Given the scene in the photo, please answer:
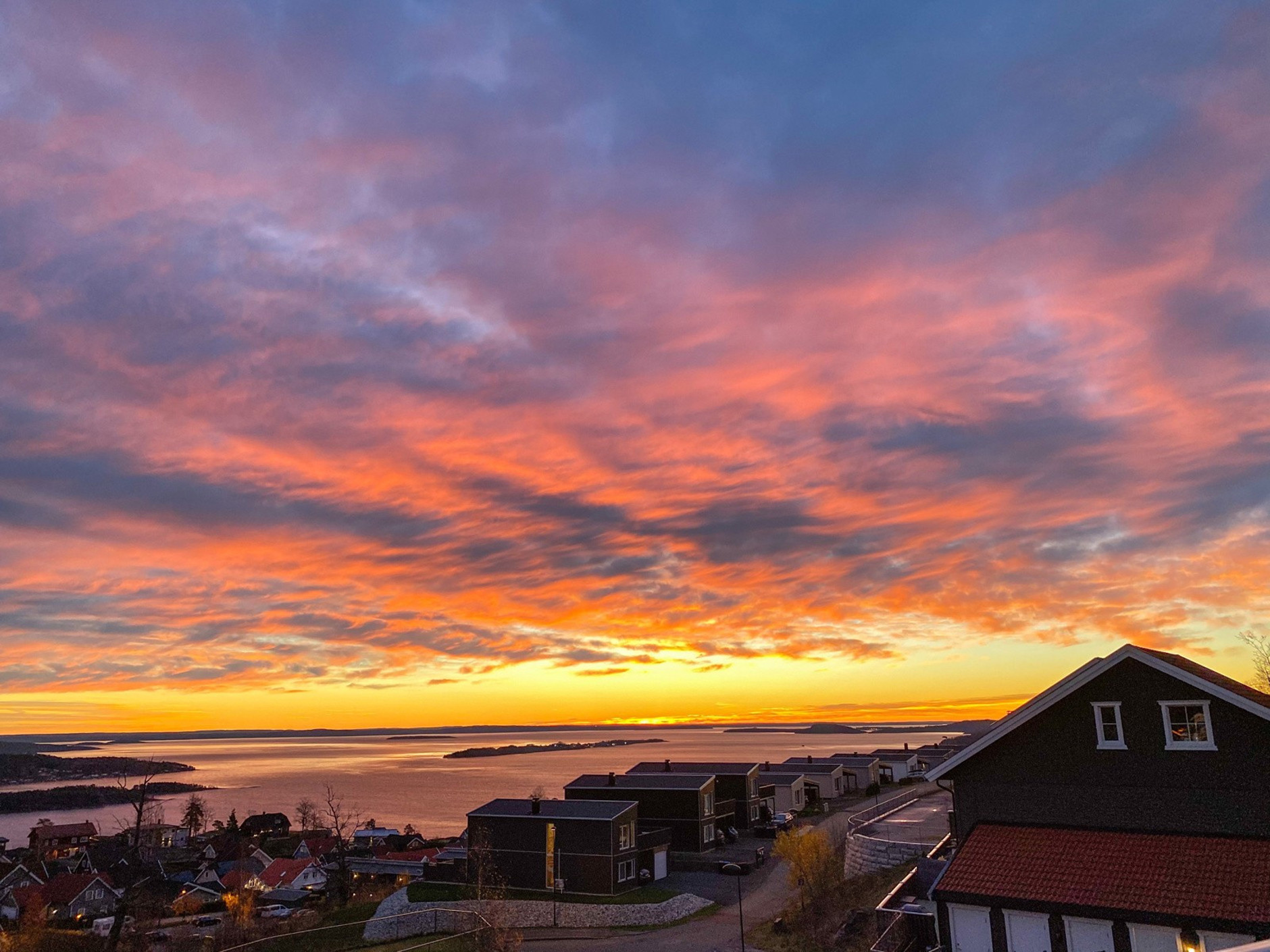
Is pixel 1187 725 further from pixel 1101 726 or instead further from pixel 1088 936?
pixel 1088 936

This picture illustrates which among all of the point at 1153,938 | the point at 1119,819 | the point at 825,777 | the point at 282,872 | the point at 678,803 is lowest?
the point at 282,872

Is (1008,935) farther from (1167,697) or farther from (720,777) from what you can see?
(720,777)

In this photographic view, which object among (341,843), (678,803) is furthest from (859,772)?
(341,843)

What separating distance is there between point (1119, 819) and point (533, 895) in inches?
1648

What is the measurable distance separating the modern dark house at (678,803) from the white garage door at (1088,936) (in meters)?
45.8

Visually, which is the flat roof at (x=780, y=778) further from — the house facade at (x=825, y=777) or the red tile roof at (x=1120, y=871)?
the red tile roof at (x=1120, y=871)

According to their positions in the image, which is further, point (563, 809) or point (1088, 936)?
point (563, 809)

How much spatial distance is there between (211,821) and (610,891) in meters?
163

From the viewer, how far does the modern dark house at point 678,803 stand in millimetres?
66500

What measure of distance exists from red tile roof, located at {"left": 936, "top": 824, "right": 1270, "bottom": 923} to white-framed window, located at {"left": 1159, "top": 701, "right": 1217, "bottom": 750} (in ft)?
8.63

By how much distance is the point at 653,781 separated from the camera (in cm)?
6950

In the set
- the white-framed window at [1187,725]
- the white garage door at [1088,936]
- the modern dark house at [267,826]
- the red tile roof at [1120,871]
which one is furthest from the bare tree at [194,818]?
the white-framed window at [1187,725]

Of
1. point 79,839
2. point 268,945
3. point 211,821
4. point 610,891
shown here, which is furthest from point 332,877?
point 211,821

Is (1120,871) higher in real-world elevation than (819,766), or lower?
higher
